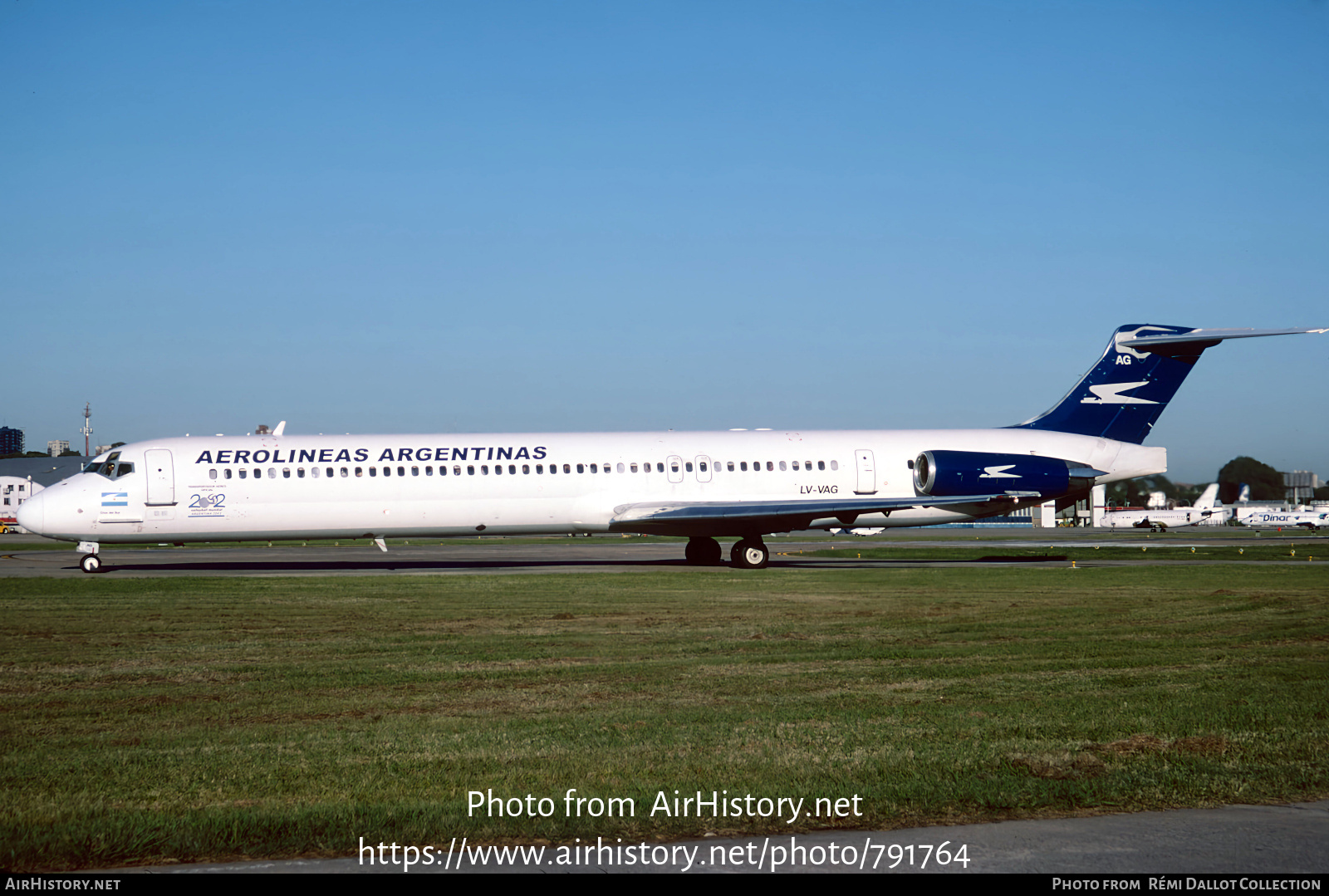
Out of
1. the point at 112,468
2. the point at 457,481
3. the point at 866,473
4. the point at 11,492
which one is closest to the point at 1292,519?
the point at 866,473

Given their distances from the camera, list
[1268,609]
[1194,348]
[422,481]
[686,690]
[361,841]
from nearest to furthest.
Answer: [361,841] → [686,690] → [1268,609] → [422,481] → [1194,348]

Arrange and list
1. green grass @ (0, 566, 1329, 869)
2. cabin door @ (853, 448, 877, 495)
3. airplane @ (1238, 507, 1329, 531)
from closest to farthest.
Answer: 1. green grass @ (0, 566, 1329, 869)
2. cabin door @ (853, 448, 877, 495)
3. airplane @ (1238, 507, 1329, 531)

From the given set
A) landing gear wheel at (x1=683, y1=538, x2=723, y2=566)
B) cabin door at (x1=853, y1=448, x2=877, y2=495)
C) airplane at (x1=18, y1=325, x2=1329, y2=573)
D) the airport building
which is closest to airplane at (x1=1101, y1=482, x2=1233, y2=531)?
airplane at (x1=18, y1=325, x2=1329, y2=573)

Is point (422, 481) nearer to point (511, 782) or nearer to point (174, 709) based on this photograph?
point (174, 709)

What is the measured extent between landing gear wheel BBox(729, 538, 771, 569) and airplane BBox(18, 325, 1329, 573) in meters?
0.04

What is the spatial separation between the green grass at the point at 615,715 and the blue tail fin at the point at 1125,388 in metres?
17.0

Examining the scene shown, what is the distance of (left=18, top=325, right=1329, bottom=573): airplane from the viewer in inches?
1174

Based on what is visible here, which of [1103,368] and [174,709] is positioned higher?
[1103,368]

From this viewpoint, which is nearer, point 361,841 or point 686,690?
point 361,841

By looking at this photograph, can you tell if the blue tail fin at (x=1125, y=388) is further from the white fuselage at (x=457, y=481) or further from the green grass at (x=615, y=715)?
the green grass at (x=615, y=715)

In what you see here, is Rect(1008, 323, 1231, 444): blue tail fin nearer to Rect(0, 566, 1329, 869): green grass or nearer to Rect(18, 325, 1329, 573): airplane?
Rect(18, 325, 1329, 573): airplane
